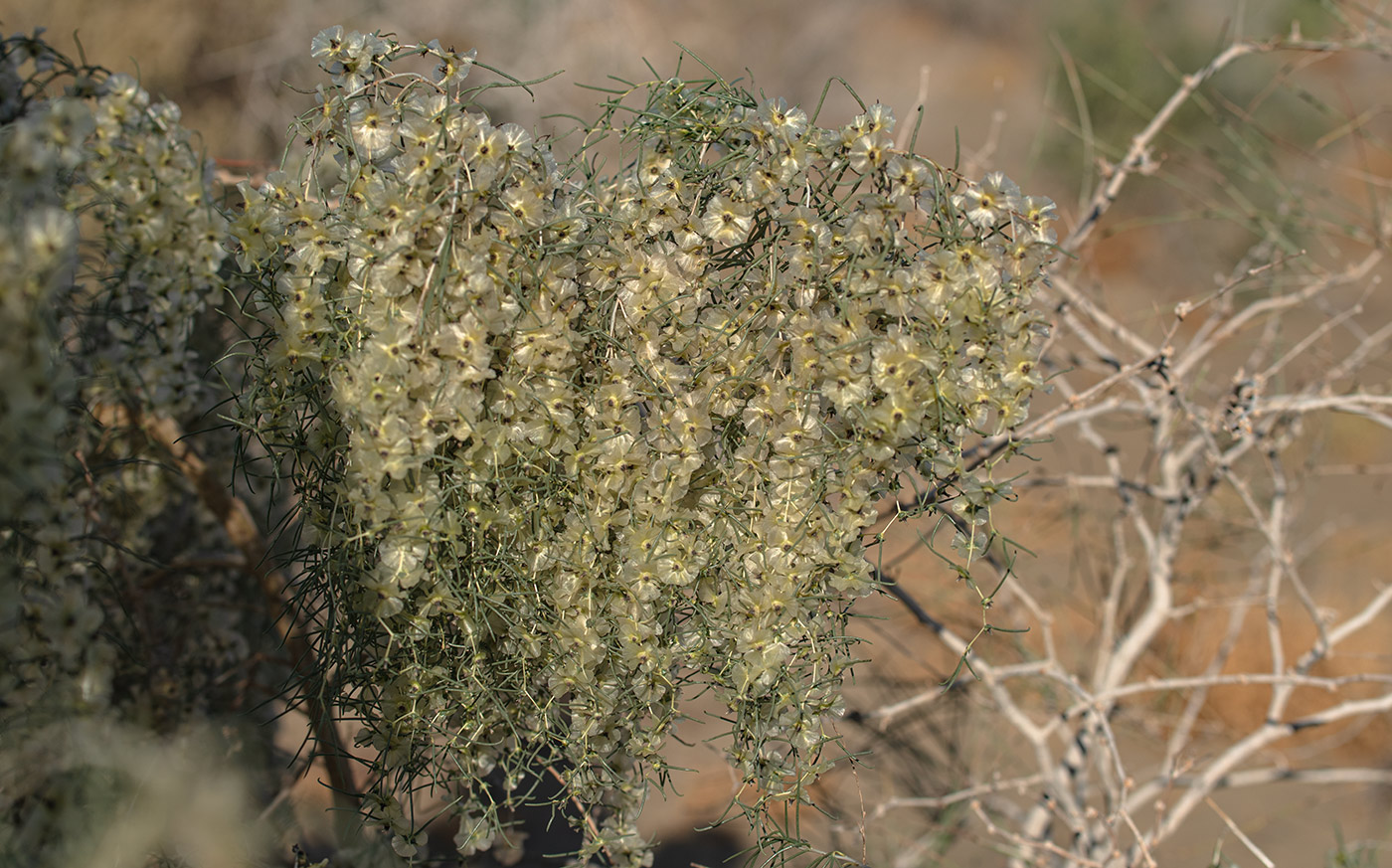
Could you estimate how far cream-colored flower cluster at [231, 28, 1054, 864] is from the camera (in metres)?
0.93

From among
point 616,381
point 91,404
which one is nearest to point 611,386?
point 616,381

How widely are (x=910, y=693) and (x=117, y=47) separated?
14.8 ft

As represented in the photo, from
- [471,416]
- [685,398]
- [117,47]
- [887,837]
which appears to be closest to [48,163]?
[471,416]

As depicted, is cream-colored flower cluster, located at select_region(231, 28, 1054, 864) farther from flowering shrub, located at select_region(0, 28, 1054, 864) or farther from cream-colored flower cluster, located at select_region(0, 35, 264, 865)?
cream-colored flower cluster, located at select_region(0, 35, 264, 865)

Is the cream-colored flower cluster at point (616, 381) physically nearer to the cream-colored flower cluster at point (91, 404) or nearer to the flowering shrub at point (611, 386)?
the flowering shrub at point (611, 386)

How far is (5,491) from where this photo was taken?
0.74 m

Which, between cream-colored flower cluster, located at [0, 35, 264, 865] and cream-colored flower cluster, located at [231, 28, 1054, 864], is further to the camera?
cream-colored flower cluster, located at [0, 35, 264, 865]

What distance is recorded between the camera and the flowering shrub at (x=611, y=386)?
929 mm

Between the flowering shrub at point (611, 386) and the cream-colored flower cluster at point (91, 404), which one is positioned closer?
→ the flowering shrub at point (611, 386)

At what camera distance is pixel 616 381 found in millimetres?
975

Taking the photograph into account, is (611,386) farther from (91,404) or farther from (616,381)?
(91,404)

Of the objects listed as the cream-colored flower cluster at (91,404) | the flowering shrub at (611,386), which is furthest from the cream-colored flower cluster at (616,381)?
the cream-colored flower cluster at (91,404)

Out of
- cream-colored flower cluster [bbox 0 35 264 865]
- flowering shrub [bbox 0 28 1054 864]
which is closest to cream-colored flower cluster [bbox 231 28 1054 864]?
flowering shrub [bbox 0 28 1054 864]

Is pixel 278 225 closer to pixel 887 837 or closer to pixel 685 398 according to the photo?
pixel 685 398
